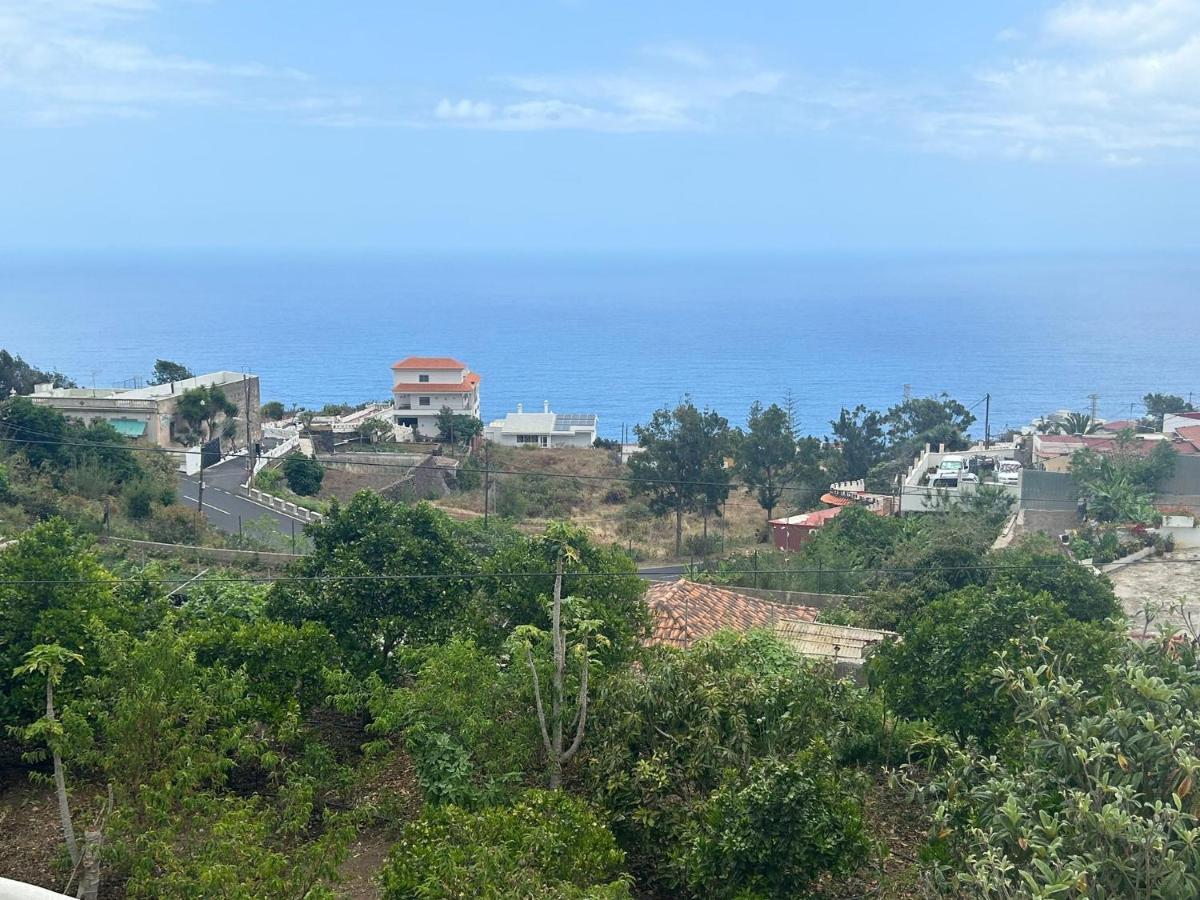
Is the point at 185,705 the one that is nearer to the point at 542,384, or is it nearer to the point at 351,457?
the point at 351,457

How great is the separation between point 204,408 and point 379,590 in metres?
34.4

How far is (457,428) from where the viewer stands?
52.0m

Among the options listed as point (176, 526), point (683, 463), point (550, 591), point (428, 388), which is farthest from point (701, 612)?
point (428, 388)

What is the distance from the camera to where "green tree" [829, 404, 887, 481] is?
49.3 metres

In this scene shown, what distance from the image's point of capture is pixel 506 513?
1524 inches

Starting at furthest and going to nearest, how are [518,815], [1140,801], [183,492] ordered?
1. [183,492]
2. [518,815]
3. [1140,801]

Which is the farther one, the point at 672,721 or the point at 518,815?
the point at 672,721

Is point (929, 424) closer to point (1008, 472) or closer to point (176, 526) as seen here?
point (1008, 472)

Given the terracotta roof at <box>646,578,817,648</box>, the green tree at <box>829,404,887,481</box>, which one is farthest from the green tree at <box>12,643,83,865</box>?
the green tree at <box>829,404,887,481</box>

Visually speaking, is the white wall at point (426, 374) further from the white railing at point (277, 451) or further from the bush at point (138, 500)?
the bush at point (138, 500)

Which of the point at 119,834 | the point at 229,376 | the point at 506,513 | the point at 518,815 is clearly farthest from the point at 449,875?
the point at 229,376

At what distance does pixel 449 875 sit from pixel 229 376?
48065 mm

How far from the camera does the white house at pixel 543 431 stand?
58.1 m

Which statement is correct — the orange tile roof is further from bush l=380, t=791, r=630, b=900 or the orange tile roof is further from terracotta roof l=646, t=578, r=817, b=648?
bush l=380, t=791, r=630, b=900
